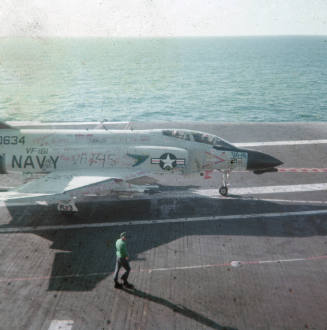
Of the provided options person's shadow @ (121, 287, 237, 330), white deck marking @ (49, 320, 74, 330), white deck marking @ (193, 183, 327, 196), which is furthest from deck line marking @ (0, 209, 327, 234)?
white deck marking @ (49, 320, 74, 330)

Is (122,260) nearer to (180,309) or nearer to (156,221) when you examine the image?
(180,309)

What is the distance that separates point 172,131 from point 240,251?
21.7 feet

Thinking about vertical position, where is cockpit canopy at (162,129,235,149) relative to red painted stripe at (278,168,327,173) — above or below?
above

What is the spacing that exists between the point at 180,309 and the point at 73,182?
290 inches

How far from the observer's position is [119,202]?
16281mm

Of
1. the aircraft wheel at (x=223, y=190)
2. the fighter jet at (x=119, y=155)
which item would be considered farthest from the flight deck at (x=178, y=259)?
the fighter jet at (x=119, y=155)

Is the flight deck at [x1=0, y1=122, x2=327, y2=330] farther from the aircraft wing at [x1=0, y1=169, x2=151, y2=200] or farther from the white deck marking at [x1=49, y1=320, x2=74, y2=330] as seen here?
the aircraft wing at [x1=0, y1=169, x2=151, y2=200]

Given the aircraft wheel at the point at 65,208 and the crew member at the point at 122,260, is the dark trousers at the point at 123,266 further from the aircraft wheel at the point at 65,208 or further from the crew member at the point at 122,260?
the aircraft wheel at the point at 65,208

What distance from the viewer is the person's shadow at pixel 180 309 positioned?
29.8 ft

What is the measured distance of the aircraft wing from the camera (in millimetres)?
13531

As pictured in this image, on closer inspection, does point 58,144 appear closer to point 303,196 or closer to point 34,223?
A: point 34,223

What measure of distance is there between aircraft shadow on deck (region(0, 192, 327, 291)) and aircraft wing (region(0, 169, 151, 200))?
144cm

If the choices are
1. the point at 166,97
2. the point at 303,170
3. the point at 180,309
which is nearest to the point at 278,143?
the point at 303,170

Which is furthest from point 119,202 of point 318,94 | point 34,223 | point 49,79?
point 49,79
